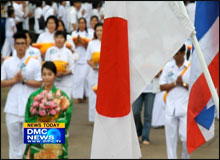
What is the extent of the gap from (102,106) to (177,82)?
13.7 feet

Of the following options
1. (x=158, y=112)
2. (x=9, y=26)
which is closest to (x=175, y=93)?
(x=158, y=112)

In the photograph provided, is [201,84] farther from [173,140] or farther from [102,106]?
[173,140]

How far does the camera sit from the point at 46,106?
685cm

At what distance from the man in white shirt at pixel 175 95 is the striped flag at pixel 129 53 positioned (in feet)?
13.3

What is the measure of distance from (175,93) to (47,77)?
6.06ft

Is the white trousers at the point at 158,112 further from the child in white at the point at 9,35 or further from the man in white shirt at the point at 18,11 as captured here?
the man in white shirt at the point at 18,11

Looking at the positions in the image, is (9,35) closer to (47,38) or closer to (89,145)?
(47,38)

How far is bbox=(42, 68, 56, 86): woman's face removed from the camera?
7145mm

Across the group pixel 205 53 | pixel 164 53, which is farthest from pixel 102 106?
pixel 205 53

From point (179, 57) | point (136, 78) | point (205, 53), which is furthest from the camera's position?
point (179, 57)

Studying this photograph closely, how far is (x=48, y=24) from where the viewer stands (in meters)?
10.8

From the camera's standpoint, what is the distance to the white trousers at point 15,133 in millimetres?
8016

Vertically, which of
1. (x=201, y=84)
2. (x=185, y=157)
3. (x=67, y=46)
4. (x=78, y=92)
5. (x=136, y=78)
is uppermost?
(x=136, y=78)

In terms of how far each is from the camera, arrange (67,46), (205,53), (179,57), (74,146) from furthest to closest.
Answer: (67,46) → (74,146) → (179,57) → (205,53)
